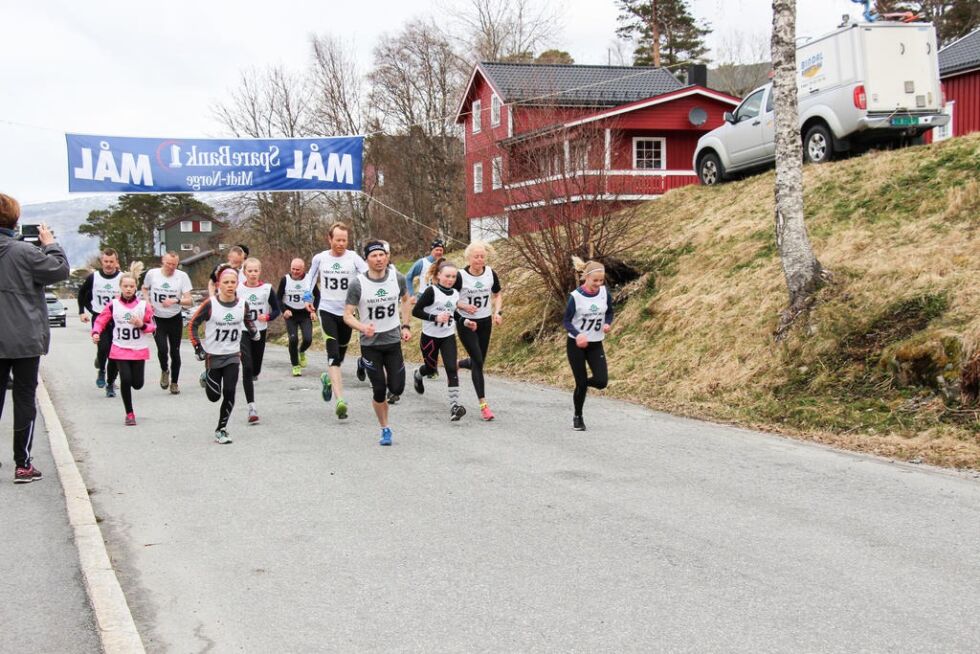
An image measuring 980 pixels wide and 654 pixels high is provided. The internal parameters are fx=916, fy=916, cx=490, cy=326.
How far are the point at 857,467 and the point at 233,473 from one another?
5266 millimetres

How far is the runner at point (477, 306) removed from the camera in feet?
33.9

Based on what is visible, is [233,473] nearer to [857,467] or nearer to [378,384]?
[378,384]

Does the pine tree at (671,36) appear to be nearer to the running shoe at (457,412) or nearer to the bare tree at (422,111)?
the bare tree at (422,111)

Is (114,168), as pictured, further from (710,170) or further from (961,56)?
(961,56)

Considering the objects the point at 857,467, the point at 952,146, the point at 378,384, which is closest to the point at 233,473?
the point at 378,384

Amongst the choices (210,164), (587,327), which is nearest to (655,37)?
(210,164)

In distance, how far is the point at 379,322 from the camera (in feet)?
29.5

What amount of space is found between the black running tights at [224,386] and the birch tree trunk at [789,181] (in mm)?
6734

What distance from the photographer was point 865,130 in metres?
16.6

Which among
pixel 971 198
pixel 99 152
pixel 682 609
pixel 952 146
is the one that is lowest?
pixel 682 609

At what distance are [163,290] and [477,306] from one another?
5388mm

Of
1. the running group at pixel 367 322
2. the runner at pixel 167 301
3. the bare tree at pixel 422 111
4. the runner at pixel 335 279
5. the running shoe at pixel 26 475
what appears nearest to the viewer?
the running shoe at pixel 26 475

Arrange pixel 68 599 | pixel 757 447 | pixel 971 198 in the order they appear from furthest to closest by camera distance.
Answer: pixel 971 198
pixel 757 447
pixel 68 599

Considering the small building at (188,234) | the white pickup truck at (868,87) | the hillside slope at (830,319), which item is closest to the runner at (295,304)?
the hillside slope at (830,319)
